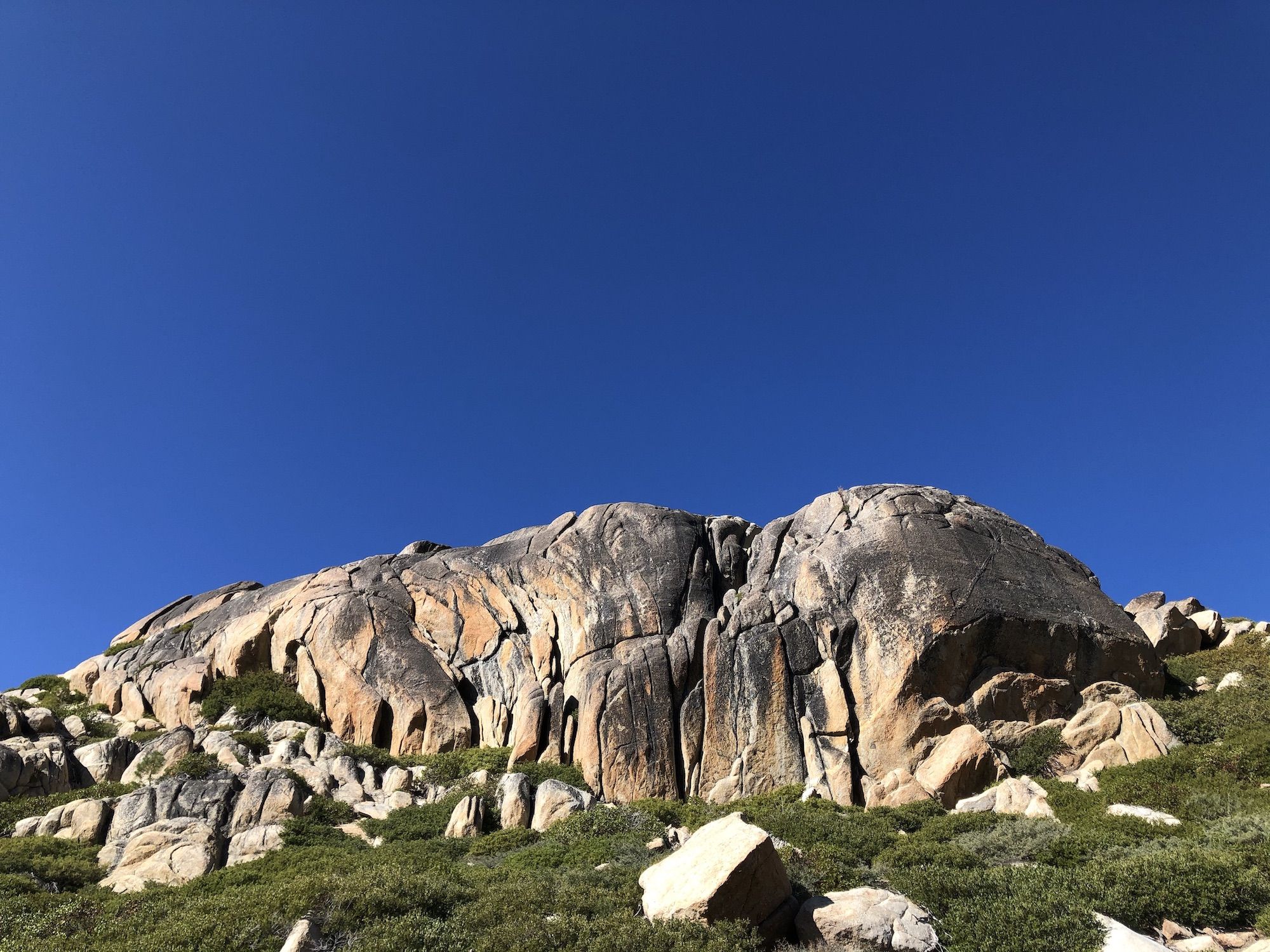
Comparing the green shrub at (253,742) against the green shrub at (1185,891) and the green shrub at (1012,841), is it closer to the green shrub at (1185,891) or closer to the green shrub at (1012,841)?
the green shrub at (1012,841)

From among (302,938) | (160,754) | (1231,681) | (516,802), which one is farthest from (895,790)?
(160,754)

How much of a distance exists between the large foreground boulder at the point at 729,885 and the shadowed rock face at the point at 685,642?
16.0 metres

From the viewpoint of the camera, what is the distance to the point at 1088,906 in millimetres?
16141

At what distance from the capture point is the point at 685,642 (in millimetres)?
39094

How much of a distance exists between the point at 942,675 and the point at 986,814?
8978 mm

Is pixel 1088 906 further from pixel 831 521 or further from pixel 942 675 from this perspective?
pixel 831 521

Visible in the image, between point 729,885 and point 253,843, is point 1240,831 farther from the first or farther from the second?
point 253,843

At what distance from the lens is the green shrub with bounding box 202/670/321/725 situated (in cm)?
4506

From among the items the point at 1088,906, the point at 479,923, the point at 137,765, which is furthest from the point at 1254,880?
the point at 137,765

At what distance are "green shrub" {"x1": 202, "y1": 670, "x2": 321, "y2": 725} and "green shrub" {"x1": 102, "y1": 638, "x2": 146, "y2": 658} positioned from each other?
11910 mm

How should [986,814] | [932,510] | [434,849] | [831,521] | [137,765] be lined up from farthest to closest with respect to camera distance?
[831,521] < [932,510] < [137,765] < [434,849] < [986,814]

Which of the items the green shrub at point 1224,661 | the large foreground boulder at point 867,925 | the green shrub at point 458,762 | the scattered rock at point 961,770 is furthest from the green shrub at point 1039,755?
the green shrub at point 458,762

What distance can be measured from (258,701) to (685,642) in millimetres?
26322

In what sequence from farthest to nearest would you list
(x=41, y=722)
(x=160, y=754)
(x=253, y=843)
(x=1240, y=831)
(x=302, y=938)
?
(x=41, y=722) → (x=160, y=754) → (x=253, y=843) → (x=1240, y=831) → (x=302, y=938)
